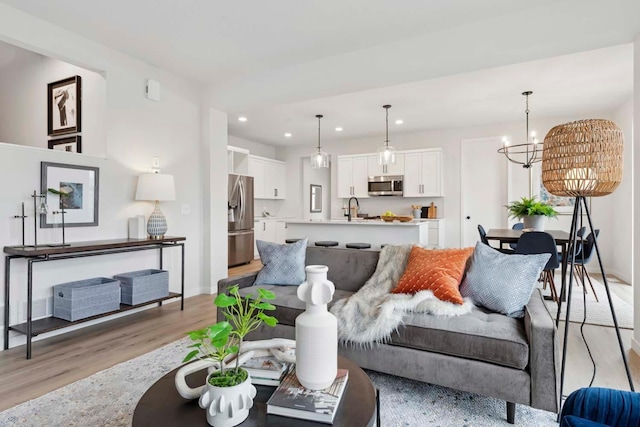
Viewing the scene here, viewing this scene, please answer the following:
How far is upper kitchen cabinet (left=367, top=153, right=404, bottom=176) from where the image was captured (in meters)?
7.15

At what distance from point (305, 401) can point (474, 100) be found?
16.6 feet

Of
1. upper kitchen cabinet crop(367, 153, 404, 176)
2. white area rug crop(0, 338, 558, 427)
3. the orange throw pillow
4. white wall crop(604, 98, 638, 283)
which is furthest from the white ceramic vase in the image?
upper kitchen cabinet crop(367, 153, 404, 176)

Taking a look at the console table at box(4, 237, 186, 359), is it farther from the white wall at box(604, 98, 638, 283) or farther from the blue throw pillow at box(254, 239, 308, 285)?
the white wall at box(604, 98, 638, 283)

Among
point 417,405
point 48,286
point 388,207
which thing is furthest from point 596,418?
point 388,207

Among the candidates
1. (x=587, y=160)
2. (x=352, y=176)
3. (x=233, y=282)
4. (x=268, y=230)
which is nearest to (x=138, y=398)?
(x=233, y=282)

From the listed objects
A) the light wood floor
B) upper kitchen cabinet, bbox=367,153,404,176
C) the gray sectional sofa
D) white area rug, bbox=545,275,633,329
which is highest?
upper kitchen cabinet, bbox=367,153,404,176

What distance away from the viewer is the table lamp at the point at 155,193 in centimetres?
372

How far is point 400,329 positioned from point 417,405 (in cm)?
41

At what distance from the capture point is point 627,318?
140 inches

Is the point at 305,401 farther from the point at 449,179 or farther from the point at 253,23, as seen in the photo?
the point at 449,179

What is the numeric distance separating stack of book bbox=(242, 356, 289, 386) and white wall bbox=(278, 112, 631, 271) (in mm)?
5823

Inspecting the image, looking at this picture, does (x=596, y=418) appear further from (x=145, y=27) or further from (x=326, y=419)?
(x=145, y=27)

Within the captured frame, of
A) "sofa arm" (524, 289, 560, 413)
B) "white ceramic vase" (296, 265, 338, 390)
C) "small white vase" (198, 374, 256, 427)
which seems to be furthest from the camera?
"sofa arm" (524, 289, 560, 413)

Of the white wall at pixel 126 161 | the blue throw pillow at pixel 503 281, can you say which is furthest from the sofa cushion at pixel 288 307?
the white wall at pixel 126 161
